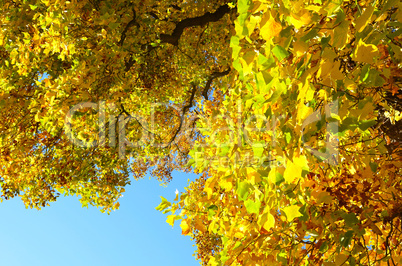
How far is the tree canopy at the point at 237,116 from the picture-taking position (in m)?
2.39

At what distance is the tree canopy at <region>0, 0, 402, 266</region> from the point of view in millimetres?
2393

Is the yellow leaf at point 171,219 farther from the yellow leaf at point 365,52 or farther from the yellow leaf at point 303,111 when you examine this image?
the yellow leaf at point 365,52

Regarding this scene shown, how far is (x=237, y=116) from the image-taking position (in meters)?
4.50

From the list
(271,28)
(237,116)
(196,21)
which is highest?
(196,21)

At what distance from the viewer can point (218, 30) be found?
11.0 m

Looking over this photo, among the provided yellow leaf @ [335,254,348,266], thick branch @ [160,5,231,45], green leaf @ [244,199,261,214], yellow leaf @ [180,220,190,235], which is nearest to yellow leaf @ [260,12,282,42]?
green leaf @ [244,199,261,214]

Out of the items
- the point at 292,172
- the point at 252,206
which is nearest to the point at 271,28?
the point at 292,172

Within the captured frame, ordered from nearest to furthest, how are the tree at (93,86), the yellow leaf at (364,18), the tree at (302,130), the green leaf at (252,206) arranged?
the yellow leaf at (364,18), the tree at (302,130), the green leaf at (252,206), the tree at (93,86)

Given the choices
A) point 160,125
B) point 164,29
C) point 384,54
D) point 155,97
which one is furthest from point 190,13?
point 384,54

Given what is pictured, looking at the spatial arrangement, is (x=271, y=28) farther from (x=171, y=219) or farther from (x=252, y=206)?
(x=171, y=219)

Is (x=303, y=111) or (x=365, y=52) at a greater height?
(x=365, y=52)

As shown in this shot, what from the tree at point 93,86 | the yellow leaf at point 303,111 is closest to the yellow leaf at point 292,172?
the yellow leaf at point 303,111

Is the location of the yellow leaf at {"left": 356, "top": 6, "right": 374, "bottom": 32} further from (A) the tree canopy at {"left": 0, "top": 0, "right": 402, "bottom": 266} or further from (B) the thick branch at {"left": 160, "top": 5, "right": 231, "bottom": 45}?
(B) the thick branch at {"left": 160, "top": 5, "right": 231, "bottom": 45}

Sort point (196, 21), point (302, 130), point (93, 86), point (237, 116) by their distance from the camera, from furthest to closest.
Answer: point (196, 21) < point (93, 86) < point (237, 116) < point (302, 130)
